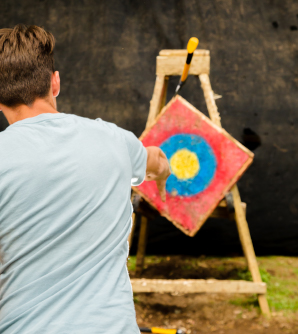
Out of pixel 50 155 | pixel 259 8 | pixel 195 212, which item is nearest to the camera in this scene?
pixel 50 155

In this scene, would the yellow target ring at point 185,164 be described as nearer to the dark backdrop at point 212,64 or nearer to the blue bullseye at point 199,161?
the blue bullseye at point 199,161

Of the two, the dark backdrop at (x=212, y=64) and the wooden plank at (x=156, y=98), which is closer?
the wooden plank at (x=156, y=98)

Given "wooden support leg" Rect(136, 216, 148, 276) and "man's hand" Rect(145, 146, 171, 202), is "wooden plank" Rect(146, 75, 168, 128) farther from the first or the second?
"man's hand" Rect(145, 146, 171, 202)

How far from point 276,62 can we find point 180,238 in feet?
4.06

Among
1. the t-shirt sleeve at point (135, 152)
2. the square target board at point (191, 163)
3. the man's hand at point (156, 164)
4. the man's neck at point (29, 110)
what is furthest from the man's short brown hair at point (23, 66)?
the square target board at point (191, 163)

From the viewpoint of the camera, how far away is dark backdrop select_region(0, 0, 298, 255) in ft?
7.65

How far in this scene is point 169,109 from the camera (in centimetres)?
187

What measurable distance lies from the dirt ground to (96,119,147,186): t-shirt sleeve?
1.15m

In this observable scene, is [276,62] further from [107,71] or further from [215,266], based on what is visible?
[215,266]

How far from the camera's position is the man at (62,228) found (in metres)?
0.60

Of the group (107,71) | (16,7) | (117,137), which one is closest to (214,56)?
(107,71)

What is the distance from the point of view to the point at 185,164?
1.87 meters

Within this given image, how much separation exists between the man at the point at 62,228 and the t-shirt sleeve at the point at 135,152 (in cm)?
4

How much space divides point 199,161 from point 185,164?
0.22ft
